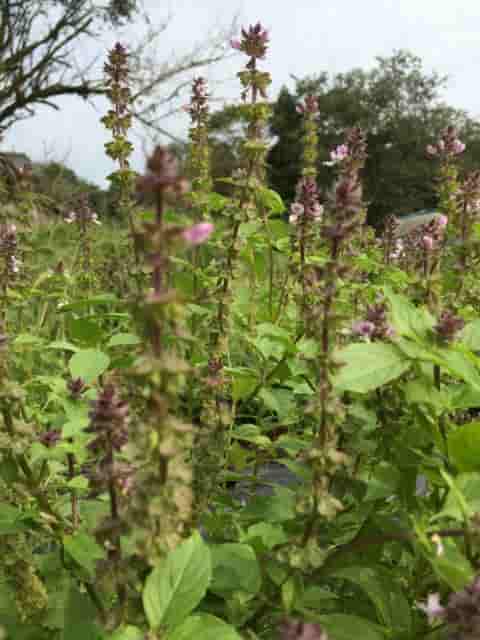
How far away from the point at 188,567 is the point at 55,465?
630 mm

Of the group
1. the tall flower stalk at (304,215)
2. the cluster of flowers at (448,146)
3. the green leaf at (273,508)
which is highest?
the cluster of flowers at (448,146)

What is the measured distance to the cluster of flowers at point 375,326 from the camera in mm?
1372

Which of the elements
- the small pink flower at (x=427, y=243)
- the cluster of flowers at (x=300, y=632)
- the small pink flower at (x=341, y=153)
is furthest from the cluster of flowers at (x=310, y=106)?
the cluster of flowers at (x=300, y=632)

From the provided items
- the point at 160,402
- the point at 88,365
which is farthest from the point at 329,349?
the point at 88,365

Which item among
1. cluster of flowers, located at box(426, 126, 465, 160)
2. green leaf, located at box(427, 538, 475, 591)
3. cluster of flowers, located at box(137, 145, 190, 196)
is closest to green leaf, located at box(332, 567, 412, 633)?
green leaf, located at box(427, 538, 475, 591)

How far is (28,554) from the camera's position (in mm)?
1359

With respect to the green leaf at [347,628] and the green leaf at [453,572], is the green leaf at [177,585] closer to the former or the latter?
the green leaf at [347,628]

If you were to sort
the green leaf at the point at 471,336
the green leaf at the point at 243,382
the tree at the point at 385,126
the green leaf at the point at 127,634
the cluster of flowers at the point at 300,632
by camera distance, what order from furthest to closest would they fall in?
the tree at the point at 385,126
the green leaf at the point at 243,382
the green leaf at the point at 471,336
the green leaf at the point at 127,634
the cluster of flowers at the point at 300,632

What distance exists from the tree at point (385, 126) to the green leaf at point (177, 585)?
36.5 m

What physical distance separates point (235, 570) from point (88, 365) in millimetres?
680

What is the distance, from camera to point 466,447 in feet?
3.70

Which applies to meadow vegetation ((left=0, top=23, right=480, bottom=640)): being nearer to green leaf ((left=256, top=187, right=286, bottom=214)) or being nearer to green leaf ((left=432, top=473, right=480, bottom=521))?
green leaf ((left=432, top=473, right=480, bottom=521))

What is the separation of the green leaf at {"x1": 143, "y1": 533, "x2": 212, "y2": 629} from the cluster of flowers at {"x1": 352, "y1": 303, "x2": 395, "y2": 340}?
1.89ft

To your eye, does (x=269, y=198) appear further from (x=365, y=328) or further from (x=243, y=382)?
(x=365, y=328)
